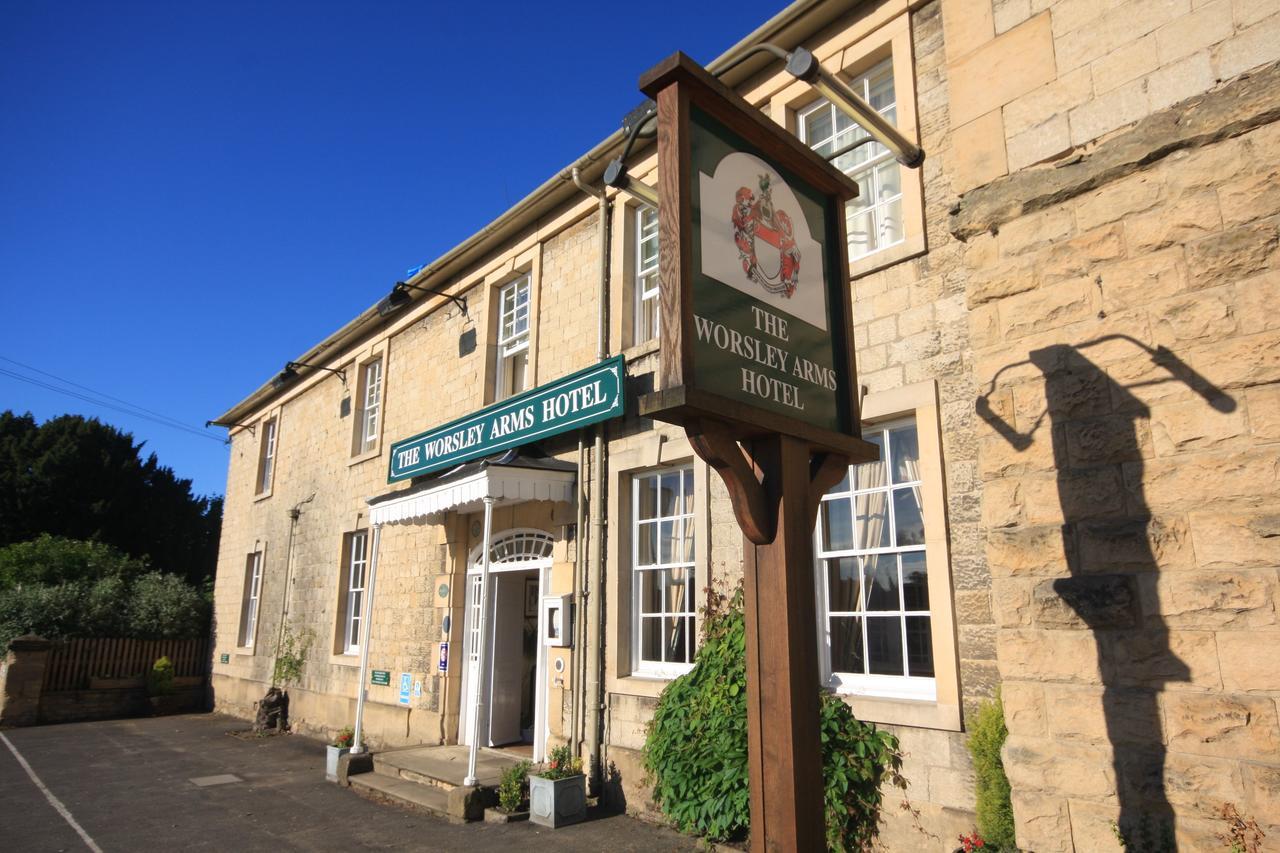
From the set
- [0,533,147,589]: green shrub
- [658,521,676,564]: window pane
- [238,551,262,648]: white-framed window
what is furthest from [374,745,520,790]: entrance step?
[0,533,147,589]: green shrub

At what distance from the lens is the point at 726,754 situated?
6145mm

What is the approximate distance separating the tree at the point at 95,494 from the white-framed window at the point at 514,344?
19.2 m

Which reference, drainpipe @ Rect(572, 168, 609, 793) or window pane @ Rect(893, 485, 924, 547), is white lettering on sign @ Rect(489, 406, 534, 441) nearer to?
drainpipe @ Rect(572, 168, 609, 793)

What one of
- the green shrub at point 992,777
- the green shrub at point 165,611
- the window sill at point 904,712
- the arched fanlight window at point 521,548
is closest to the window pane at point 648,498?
→ the arched fanlight window at point 521,548

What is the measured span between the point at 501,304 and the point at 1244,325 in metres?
9.25

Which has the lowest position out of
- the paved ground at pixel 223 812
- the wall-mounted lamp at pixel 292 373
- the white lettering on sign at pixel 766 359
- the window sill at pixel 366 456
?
the paved ground at pixel 223 812

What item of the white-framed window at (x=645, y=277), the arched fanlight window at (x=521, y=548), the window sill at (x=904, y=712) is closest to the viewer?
the window sill at (x=904, y=712)

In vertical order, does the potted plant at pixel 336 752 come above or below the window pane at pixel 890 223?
below

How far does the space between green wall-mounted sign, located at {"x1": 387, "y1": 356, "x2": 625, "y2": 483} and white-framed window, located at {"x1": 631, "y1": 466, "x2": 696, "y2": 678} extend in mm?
908

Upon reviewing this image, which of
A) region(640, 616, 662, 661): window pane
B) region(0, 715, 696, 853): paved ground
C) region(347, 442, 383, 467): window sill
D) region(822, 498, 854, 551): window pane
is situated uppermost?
region(347, 442, 383, 467): window sill

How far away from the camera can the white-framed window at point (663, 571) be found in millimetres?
7648

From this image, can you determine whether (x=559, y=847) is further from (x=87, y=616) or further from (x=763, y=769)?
(x=87, y=616)

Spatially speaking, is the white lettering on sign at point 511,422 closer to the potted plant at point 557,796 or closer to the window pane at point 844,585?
the potted plant at point 557,796

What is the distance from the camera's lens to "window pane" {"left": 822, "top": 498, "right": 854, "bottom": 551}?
20.3 feet
